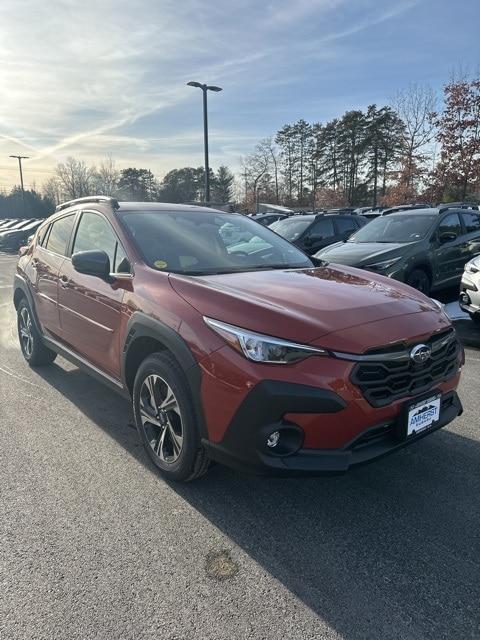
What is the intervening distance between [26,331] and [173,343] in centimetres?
337

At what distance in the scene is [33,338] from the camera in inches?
204

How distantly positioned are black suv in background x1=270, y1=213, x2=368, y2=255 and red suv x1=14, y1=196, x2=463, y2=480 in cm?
789

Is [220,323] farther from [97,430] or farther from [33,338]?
[33,338]

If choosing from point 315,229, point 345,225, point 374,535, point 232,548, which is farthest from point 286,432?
point 345,225

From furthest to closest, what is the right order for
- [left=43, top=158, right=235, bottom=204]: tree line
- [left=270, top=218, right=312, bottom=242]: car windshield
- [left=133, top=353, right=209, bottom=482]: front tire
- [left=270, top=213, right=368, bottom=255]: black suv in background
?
[left=43, top=158, right=235, bottom=204]: tree line → [left=270, top=218, right=312, bottom=242]: car windshield → [left=270, top=213, right=368, bottom=255]: black suv in background → [left=133, top=353, right=209, bottom=482]: front tire

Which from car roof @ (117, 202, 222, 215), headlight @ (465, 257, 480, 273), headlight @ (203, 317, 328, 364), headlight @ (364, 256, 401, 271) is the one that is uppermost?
car roof @ (117, 202, 222, 215)

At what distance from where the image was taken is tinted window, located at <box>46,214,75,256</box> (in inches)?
175

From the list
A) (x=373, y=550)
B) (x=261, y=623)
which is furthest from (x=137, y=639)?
(x=373, y=550)

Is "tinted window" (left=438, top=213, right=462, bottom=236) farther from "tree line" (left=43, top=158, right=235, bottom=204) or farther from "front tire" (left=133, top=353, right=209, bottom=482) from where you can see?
"tree line" (left=43, top=158, right=235, bottom=204)

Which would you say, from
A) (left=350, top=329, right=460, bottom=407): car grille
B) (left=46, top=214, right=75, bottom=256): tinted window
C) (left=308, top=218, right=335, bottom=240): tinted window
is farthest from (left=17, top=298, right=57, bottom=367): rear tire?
(left=308, top=218, right=335, bottom=240): tinted window

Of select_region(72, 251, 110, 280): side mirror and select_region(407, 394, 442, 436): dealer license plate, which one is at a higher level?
select_region(72, 251, 110, 280): side mirror

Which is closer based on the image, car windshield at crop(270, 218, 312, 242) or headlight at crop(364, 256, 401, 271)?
headlight at crop(364, 256, 401, 271)

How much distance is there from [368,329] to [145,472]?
5.66ft

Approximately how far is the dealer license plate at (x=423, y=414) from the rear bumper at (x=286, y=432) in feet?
0.32
